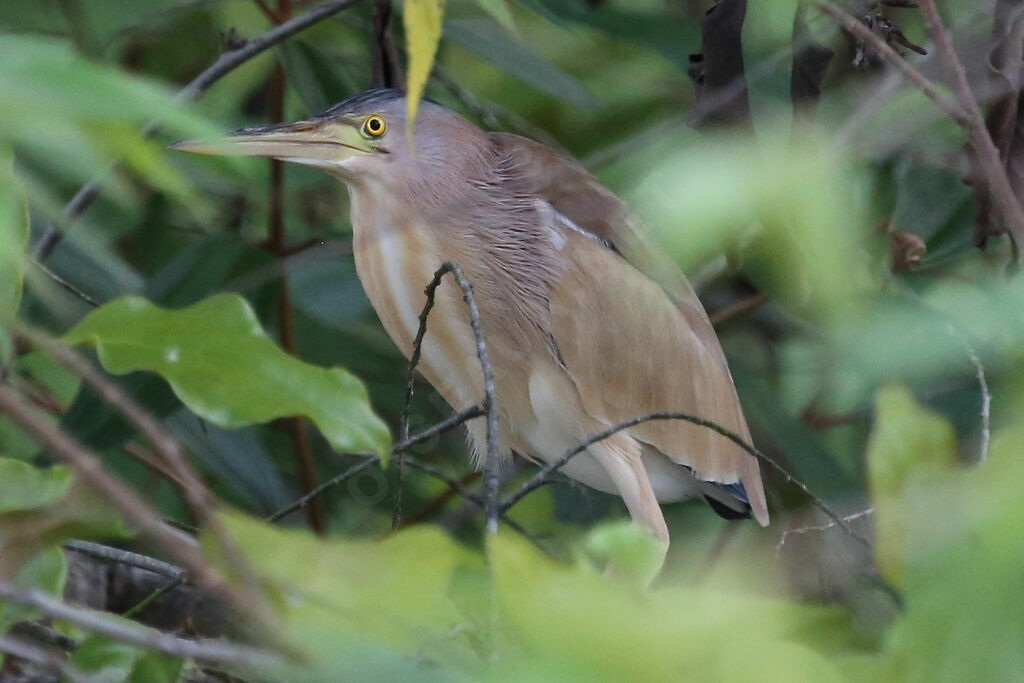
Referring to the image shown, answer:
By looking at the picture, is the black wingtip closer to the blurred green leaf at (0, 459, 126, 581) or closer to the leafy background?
the leafy background

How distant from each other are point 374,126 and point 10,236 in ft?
3.01

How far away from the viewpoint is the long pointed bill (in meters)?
1.23

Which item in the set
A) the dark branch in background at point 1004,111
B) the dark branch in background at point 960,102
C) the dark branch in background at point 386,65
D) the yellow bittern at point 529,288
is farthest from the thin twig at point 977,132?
the dark branch in background at point 386,65

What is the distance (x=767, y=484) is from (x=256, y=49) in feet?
2.91

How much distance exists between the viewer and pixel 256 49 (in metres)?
1.32

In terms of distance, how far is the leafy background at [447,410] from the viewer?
447 millimetres

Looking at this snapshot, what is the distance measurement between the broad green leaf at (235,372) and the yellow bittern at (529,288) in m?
0.56

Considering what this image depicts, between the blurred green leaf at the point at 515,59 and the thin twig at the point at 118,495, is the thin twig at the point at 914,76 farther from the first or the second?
the blurred green leaf at the point at 515,59

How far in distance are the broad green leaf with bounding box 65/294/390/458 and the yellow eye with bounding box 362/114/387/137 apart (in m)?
0.60

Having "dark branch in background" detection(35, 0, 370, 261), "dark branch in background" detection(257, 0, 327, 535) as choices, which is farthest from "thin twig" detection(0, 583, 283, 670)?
"dark branch in background" detection(257, 0, 327, 535)

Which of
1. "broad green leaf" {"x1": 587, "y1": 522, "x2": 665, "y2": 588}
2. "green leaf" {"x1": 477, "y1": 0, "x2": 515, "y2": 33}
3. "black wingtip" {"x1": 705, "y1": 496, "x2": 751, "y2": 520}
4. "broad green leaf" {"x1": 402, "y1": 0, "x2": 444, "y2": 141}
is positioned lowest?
"black wingtip" {"x1": 705, "y1": 496, "x2": 751, "y2": 520}

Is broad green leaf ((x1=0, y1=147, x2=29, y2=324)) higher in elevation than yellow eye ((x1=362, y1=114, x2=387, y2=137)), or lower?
higher

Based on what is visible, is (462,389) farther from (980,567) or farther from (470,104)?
(980,567)

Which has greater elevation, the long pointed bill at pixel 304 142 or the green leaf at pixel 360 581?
the green leaf at pixel 360 581
